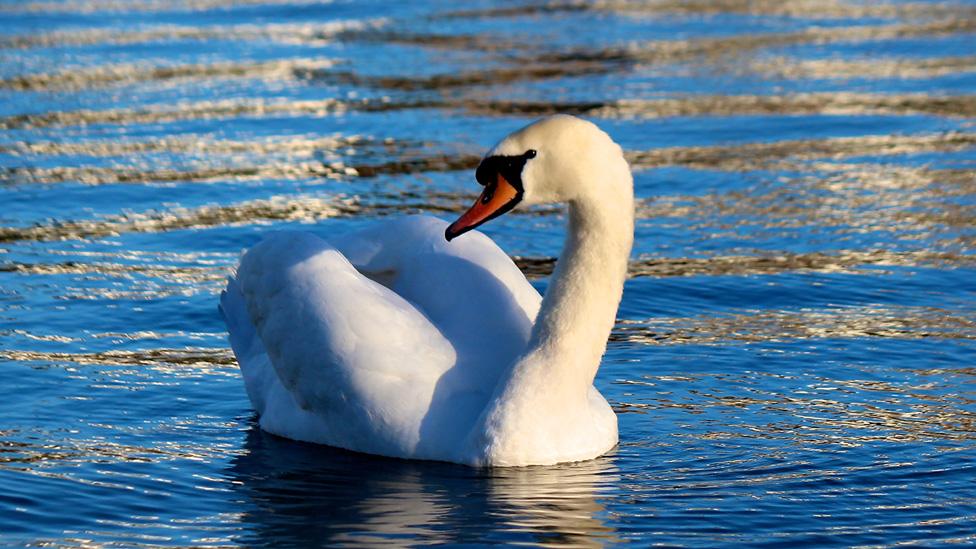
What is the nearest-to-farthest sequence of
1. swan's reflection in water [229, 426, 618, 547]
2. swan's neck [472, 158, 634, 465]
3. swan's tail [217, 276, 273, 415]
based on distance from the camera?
swan's reflection in water [229, 426, 618, 547] → swan's neck [472, 158, 634, 465] → swan's tail [217, 276, 273, 415]

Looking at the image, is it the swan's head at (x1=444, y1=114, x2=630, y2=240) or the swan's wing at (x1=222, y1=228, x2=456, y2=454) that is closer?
the swan's head at (x1=444, y1=114, x2=630, y2=240)

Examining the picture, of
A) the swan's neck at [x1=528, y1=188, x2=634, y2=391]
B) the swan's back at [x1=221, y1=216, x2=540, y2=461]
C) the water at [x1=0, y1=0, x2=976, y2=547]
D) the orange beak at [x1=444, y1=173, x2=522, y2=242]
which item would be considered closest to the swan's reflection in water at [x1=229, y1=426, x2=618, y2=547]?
the water at [x1=0, y1=0, x2=976, y2=547]

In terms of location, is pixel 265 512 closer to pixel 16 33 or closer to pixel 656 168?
pixel 656 168

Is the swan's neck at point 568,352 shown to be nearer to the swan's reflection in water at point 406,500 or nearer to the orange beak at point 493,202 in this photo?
the swan's reflection in water at point 406,500

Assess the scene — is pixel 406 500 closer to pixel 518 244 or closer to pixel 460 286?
pixel 460 286

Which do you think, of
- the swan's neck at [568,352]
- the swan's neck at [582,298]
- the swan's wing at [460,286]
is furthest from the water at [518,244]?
the swan's wing at [460,286]

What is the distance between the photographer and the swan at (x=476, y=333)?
757 centimetres

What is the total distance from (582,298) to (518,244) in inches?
174

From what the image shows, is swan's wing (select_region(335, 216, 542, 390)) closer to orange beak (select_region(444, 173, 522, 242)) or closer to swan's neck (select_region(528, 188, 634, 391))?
swan's neck (select_region(528, 188, 634, 391))

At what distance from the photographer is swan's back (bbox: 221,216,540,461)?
781 cm

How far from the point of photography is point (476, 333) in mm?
8102

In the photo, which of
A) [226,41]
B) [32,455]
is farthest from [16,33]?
[32,455]

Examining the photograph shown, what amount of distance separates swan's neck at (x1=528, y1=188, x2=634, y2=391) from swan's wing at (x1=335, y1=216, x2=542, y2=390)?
22cm

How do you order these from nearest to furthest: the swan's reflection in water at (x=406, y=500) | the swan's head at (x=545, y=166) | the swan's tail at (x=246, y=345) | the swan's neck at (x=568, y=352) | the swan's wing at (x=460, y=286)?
the swan's reflection in water at (x=406, y=500), the swan's head at (x=545, y=166), the swan's neck at (x=568, y=352), the swan's wing at (x=460, y=286), the swan's tail at (x=246, y=345)
